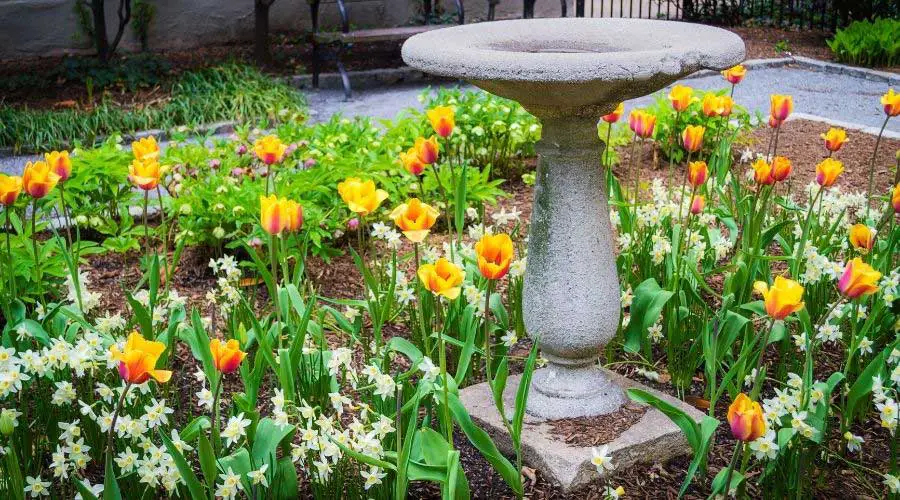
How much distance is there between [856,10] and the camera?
11.0m

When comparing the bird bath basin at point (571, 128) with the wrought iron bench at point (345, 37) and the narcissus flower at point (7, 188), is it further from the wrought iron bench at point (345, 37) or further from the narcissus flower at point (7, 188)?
the wrought iron bench at point (345, 37)

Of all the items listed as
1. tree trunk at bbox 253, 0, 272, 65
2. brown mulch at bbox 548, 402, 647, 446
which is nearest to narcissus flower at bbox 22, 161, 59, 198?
brown mulch at bbox 548, 402, 647, 446

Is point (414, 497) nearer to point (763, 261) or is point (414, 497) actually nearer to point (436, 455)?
point (436, 455)

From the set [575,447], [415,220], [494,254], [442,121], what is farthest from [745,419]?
[442,121]

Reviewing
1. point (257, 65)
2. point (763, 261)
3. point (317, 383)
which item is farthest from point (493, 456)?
point (257, 65)

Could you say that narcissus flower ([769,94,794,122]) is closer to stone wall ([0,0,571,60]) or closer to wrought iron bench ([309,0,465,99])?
wrought iron bench ([309,0,465,99])

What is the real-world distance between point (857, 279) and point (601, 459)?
31.1 inches

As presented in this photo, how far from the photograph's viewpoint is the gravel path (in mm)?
7824

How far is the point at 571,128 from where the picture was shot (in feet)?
8.98

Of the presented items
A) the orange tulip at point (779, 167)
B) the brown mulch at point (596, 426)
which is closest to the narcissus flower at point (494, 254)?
the brown mulch at point (596, 426)

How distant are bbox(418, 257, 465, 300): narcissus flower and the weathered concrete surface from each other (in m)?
0.67

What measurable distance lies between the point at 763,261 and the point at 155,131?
5.29 meters

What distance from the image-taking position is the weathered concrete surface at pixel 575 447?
2.70 metres

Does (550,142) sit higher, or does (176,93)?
(550,142)
